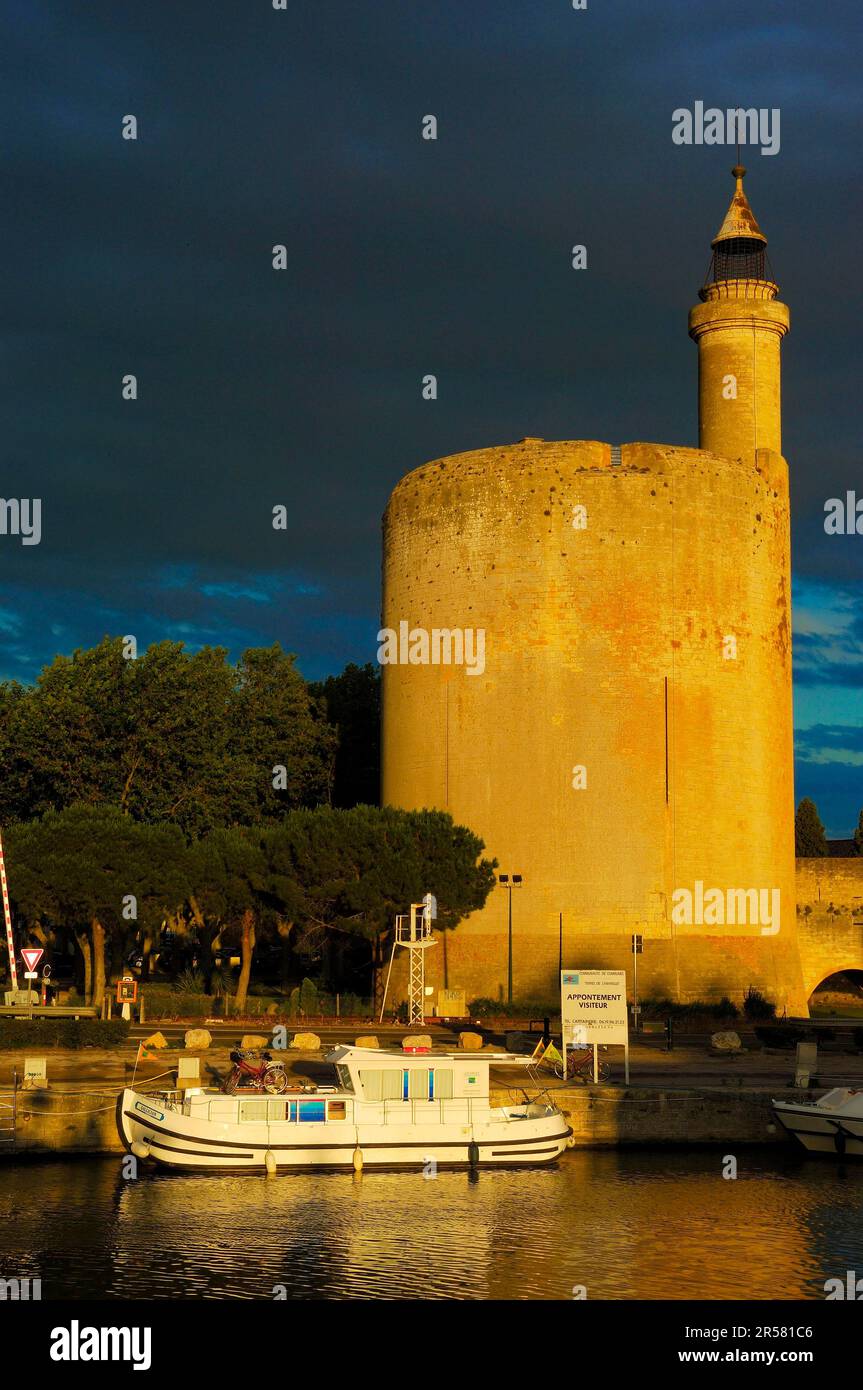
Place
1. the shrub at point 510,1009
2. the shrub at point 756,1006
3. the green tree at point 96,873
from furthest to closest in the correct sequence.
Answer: the shrub at point 756,1006
the shrub at point 510,1009
the green tree at point 96,873

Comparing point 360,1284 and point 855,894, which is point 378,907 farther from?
point 360,1284

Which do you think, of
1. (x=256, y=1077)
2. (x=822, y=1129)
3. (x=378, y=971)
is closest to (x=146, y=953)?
(x=378, y=971)

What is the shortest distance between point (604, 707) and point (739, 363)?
16.6m

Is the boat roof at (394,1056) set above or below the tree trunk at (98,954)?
below

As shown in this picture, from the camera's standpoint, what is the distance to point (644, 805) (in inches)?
2434

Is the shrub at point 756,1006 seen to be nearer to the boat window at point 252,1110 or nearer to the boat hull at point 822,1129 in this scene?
the boat hull at point 822,1129

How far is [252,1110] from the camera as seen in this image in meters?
33.6

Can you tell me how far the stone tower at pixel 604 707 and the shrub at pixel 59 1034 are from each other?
2147 centimetres

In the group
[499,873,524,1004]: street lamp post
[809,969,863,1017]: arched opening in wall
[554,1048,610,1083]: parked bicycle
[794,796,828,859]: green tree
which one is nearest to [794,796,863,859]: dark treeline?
[794,796,828,859]: green tree

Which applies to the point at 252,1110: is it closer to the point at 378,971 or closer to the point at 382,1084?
the point at 382,1084

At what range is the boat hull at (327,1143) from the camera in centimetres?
3309

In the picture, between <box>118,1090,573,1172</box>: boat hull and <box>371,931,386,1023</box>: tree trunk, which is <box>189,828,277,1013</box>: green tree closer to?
<box>371,931,386,1023</box>: tree trunk

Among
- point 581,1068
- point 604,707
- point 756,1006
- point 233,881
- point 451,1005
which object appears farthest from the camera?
point 604,707

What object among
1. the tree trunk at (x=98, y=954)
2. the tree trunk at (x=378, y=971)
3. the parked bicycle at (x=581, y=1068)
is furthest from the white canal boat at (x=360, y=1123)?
the tree trunk at (x=378, y=971)
